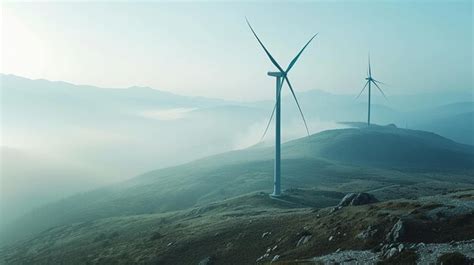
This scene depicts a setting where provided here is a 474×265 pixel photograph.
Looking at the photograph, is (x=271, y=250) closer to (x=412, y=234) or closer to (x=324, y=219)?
(x=324, y=219)

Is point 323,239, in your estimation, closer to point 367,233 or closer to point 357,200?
point 367,233

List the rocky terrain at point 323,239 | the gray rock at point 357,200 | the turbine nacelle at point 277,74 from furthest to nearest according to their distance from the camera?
1. the turbine nacelle at point 277,74
2. the gray rock at point 357,200
3. the rocky terrain at point 323,239

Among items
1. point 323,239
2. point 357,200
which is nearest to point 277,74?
point 357,200

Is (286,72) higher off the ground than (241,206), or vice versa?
(286,72)

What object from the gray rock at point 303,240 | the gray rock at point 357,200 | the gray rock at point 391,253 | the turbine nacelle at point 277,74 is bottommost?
the gray rock at point 303,240

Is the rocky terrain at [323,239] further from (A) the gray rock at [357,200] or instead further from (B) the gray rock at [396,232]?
(A) the gray rock at [357,200]

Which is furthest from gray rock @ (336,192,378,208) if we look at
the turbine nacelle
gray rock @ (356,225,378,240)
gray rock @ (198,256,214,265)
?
the turbine nacelle

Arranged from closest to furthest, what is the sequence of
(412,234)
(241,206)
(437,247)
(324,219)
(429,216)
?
(437,247)
(412,234)
(429,216)
(324,219)
(241,206)

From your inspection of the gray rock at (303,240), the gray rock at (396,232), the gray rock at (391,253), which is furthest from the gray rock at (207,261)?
the gray rock at (391,253)

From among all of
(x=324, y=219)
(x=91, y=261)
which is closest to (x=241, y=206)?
(x=91, y=261)
